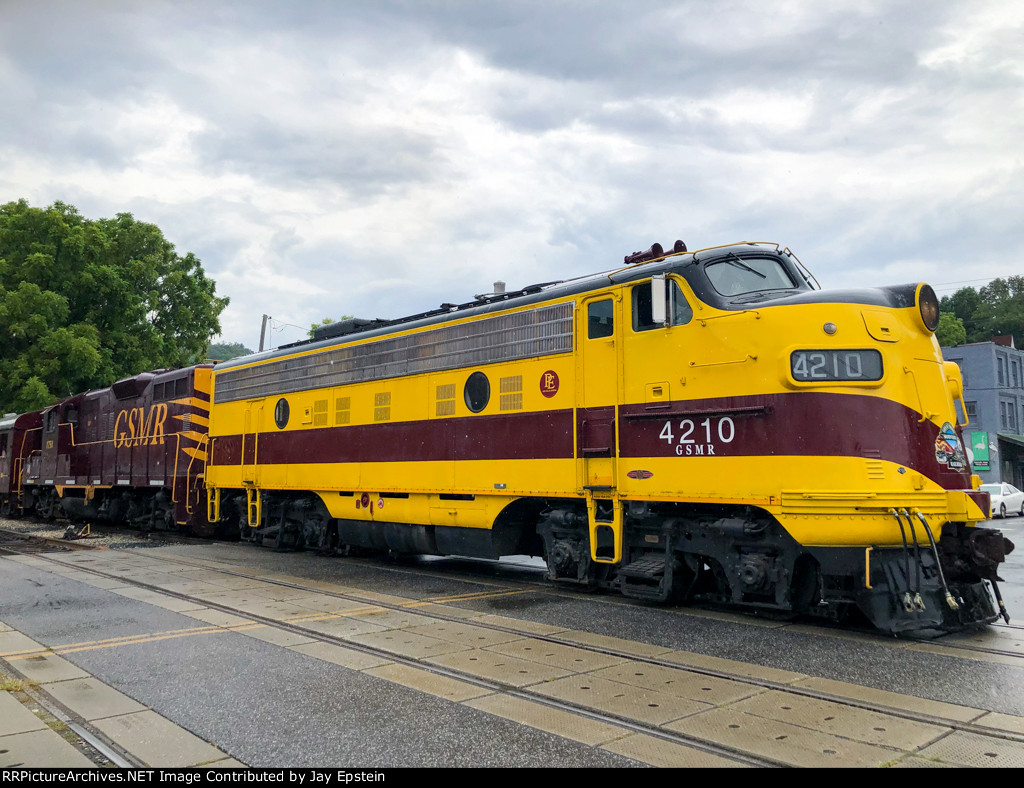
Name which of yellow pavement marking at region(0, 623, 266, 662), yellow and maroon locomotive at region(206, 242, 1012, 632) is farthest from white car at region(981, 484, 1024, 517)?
yellow pavement marking at region(0, 623, 266, 662)

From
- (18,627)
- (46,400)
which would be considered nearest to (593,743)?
(18,627)

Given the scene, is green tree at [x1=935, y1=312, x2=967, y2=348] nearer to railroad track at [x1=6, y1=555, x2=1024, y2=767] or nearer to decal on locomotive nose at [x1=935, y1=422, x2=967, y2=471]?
decal on locomotive nose at [x1=935, y1=422, x2=967, y2=471]

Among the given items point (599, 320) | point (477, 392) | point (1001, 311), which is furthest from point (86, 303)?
point (1001, 311)

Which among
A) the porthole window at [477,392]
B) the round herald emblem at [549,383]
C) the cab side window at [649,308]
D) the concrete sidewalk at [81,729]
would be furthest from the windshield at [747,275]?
the concrete sidewalk at [81,729]

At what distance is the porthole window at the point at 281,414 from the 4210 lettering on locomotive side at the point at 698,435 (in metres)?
8.06

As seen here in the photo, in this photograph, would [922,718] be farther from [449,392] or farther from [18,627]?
[18,627]

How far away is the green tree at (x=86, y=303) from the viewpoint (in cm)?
2770

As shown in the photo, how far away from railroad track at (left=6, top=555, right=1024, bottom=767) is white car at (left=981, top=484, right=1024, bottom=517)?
2273 centimetres

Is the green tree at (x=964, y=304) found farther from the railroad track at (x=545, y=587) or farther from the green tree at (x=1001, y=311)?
the railroad track at (x=545, y=587)

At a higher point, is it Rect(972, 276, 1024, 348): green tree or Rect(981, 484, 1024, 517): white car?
Rect(972, 276, 1024, 348): green tree

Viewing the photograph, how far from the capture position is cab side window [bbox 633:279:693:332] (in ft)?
27.1

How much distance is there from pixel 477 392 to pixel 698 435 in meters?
3.48

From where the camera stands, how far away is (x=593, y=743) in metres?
4.59

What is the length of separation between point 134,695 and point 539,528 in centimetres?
521
